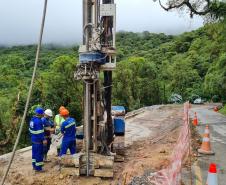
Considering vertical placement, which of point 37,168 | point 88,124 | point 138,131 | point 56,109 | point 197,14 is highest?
point 197,14

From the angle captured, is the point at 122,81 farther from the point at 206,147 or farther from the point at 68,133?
the point at 68,133

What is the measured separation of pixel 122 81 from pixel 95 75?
39771 mm

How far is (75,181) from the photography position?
26.6 feet

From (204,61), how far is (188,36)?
27.8m

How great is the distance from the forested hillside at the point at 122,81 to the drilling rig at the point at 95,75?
14482 millimetres

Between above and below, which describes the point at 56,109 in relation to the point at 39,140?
below

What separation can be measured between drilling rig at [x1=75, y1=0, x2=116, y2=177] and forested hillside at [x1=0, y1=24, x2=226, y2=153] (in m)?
14.5

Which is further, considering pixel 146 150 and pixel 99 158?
pixel 146 150

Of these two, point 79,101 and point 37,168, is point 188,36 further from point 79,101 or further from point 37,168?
point 37,168

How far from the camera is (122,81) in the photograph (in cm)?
4816

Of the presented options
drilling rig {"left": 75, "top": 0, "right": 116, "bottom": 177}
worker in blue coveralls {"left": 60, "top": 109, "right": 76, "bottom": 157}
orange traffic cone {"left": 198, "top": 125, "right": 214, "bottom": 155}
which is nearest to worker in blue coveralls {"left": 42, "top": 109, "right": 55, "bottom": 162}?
worker in blue coveralls {"left": 60, "top": 109, "right": 76, "bottom": 157}

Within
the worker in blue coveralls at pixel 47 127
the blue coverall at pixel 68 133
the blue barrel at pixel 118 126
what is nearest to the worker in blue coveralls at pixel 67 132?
the blue coverall at pixel 68 133

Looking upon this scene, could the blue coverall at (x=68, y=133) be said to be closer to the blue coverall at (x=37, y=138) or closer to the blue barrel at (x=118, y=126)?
the blue coverall at (x=37, y=138)

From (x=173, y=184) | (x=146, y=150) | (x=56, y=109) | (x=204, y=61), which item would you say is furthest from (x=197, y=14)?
(x=204, y=61)
